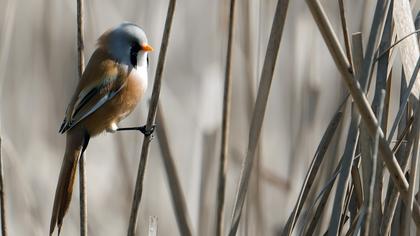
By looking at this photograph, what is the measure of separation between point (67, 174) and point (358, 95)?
38.1 inches

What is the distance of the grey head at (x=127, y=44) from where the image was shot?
217 centimetres

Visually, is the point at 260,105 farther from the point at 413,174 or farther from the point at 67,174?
the point at 67,174

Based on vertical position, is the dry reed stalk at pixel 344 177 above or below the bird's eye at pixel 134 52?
below

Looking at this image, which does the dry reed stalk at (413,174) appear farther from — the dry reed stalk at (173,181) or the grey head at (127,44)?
the grey head at (127,44)

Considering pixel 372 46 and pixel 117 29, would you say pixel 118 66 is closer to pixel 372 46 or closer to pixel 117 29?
pixel 117 29

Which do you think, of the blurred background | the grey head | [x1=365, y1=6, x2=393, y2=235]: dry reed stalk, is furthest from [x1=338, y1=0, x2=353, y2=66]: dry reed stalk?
the grey head

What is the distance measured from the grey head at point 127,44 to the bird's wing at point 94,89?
4cm

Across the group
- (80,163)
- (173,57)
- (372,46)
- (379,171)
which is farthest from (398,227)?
(173,57)

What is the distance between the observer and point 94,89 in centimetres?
220

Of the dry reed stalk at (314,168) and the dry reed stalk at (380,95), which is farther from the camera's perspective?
the dry reed stalk at (314,168)

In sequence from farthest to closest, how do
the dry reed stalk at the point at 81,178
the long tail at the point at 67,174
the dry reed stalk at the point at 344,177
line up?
the long tail at the point at 67,174, the dry reed stalk at the point at 81,178, the dry reed stalk at the point at 344,177

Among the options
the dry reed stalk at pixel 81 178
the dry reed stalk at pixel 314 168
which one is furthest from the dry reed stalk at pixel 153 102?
the dry reed stalk at pixel 314 168

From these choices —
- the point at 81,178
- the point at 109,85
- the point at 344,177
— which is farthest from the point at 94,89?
the point at 344,177

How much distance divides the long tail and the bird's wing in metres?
0.04
